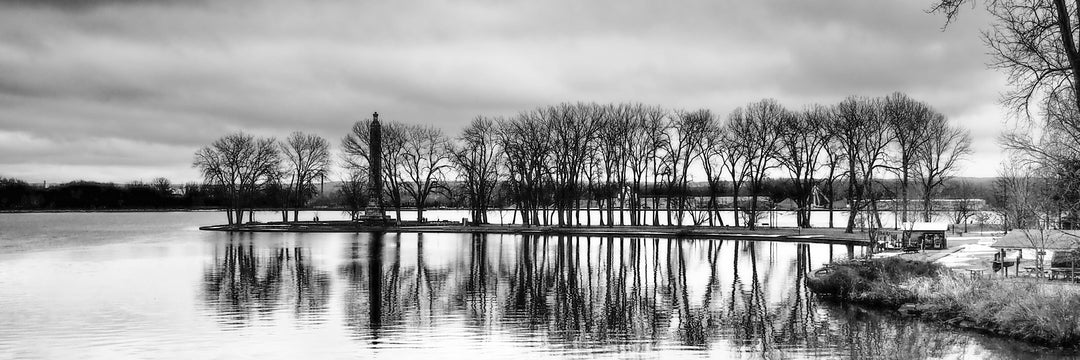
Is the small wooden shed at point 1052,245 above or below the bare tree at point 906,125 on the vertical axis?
below

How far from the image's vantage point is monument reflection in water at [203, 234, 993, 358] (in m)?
22.6

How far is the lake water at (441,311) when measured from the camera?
21656 mm

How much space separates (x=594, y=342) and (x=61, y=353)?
1363 centimetres

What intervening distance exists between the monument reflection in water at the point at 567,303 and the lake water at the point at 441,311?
94mm

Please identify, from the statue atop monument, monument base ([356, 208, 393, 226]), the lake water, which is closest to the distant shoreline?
monument base ([356, 208, 393, 226])

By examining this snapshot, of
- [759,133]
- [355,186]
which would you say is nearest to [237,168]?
[355,186]

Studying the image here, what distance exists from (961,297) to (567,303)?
43.0 ft

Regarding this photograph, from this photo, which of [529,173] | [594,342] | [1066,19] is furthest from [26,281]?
[529,173]

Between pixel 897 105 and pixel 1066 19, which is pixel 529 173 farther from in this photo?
pixel 1066 19

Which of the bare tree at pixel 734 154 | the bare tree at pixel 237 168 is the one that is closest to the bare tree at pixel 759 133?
the bare tree at pixel 734 154

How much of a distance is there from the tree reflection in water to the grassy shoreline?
19187 millimetres

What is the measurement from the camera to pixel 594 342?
22.7 metres

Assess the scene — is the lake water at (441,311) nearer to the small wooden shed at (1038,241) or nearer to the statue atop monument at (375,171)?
the small wooden shed at (1038,241)

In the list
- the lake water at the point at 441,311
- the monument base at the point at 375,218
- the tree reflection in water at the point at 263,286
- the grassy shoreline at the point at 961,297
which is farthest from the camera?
the monument base at the point at 375,218
